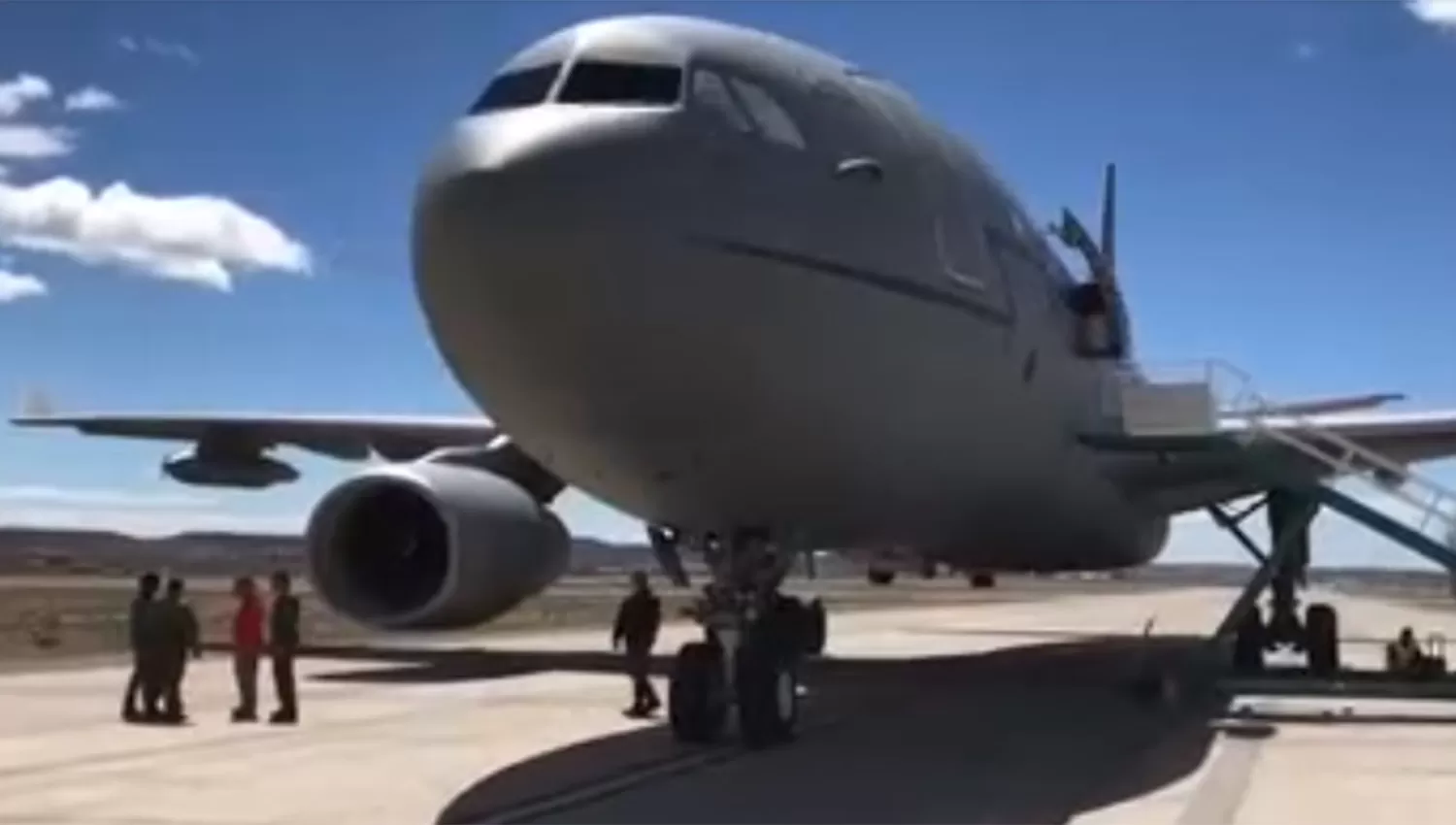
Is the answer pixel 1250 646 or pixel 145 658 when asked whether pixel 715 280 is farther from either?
pixel 1250 646

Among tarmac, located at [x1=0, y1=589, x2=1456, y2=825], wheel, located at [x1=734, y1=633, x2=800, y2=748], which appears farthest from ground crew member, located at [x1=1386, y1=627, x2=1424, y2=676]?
wheel, located at [x1=734, y1=633, x2=800, y2=748]

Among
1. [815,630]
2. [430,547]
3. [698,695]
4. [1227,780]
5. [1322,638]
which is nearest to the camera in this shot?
[1227,780]

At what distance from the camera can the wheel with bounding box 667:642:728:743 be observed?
43.1ft

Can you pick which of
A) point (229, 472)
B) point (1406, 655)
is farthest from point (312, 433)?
point (1406, 655)

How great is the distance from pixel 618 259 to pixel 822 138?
2.32m

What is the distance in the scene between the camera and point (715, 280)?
427 inches

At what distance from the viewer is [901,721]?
16219 millimetres

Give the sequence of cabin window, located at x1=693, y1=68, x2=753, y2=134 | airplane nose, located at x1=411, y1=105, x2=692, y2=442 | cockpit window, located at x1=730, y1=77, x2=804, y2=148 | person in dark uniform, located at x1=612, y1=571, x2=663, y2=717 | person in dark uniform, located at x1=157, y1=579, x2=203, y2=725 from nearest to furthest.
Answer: airplane nose, located at x1=411, y1=105, x2=692, y2=442 < cabin window, located at x1=693, y1=68, x2=753, y2=134 < cockpit window, located at x1=730, y1=77, x2=804, y2=148 < person in dark uniform, located at x1=157, y1=579, x2=203, y2=725 < person in dark uniform, located at x1=612, y1=571, x2=663, y2=717

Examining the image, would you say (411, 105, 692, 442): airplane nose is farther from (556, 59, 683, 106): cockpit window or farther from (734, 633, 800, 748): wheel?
(734, 633, 800, 748): wheel

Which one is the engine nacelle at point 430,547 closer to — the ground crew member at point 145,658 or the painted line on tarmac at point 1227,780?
the ground crew member at point 145,658

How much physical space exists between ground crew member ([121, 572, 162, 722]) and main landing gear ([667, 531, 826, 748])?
527 cm

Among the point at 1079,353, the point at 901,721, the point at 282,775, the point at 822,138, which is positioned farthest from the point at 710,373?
the point at 1079,353

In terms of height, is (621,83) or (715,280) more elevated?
(621,83)

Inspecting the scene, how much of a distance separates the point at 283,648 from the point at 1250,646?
1006 centimetres
